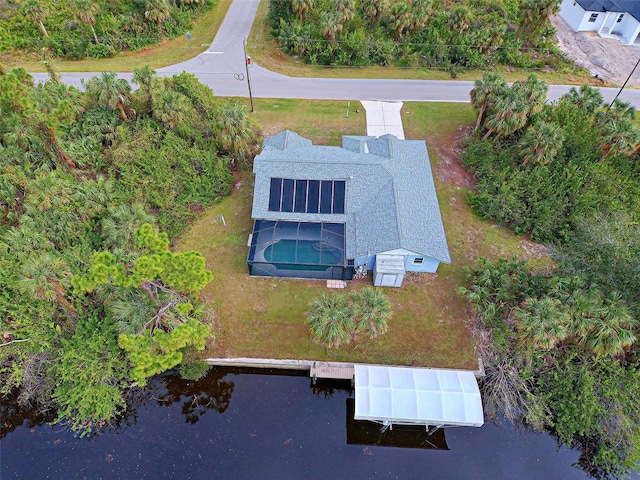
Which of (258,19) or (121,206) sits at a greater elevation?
(258,19)

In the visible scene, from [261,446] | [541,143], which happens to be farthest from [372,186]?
[261,446]

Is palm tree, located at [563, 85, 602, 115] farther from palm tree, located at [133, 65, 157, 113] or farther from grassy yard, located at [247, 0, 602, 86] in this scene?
palm tree, located at [133, 65, 157, 113]

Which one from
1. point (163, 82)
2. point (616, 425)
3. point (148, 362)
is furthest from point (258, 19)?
point (616, 425)

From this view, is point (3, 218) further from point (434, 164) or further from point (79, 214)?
point (434, 164)

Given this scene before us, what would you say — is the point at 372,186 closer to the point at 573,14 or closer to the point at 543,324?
the point at 543,324

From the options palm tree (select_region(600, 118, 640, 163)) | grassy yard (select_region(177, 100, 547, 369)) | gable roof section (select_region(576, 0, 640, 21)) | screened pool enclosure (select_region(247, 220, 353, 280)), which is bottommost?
grassy yard (select_region(177, 100, 547, 369))

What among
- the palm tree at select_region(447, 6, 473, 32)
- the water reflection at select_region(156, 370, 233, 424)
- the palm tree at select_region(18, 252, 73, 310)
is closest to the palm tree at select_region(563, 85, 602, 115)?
the palm tree at select_region(447, 6, 473, 32)

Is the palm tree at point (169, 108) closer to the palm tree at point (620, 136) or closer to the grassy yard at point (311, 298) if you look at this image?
the grassy yard at point (311, 298)
